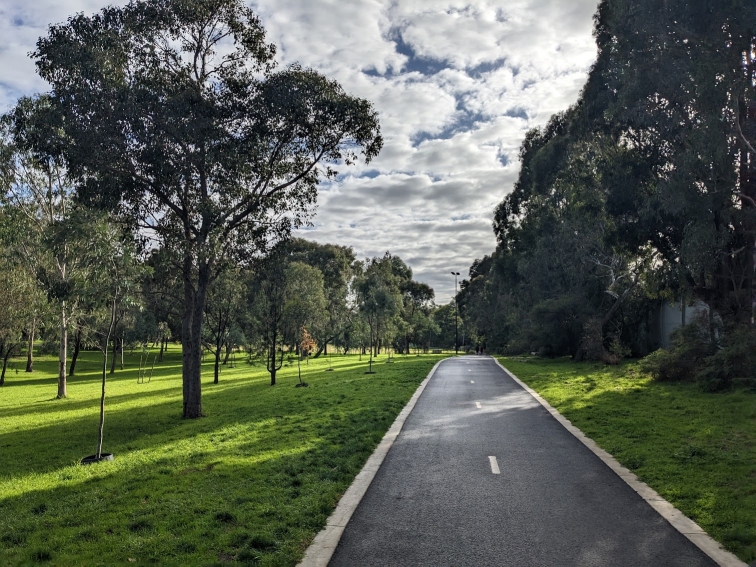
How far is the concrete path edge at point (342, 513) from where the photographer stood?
5039 millimetres

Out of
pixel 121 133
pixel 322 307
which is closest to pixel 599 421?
pixel 121 133

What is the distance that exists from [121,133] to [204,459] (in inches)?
322

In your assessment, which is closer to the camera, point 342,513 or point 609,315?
point 342,513

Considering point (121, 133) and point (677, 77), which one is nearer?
point (121, 133)

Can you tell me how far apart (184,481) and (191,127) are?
351 inches

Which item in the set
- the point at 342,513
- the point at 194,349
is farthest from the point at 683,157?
the point at 342,513

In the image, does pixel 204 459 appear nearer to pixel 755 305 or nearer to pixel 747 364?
pixel 747 364

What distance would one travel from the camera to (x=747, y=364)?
54.0ft

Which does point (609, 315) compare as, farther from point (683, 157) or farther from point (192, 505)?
point (192, 505)

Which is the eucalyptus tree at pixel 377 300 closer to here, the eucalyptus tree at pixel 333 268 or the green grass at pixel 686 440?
the eucalyptus tree at pixel 333 268

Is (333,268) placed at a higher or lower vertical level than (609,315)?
higher

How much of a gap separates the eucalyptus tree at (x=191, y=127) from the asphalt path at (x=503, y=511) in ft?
27.7

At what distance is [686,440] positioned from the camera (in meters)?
10.1

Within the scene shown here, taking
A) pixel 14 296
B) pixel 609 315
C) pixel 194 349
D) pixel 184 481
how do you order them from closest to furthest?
pixel 184 481 < pixel 194 349 < pixel 14 296 < pixel 609 315
